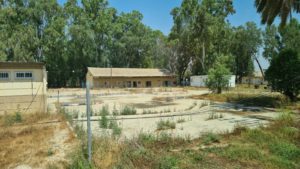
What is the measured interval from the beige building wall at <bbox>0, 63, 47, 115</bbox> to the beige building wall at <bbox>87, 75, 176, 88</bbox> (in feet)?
98.7

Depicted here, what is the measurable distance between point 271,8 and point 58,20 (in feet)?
141

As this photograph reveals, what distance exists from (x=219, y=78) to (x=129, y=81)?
24223mm

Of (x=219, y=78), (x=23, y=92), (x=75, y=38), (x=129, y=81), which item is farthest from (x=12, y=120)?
(x=75, y=38)

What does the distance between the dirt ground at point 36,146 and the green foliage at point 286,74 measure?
1524 cm

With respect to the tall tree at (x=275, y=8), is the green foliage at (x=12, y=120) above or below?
below

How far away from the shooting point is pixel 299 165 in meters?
6.32

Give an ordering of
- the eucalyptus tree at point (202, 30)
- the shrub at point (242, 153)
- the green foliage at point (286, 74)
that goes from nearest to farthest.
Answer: the shrub at point (242, 153), the green foliage at point (286, 74), the eucalyptus tree at point (202, 30)

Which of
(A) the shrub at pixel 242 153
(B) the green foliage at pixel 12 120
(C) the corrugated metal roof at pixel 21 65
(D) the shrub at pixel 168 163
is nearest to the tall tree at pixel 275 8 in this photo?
(A) the shrub at pixel 242 153

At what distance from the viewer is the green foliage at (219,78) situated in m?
28.2

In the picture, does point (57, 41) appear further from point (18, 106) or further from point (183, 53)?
point (18, 106)

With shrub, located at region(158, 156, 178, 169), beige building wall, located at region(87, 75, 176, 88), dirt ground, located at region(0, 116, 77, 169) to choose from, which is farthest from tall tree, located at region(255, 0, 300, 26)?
beige building wall, located at region(87, 75, 176, 88)

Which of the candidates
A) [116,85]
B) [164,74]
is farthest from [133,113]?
[164,74]

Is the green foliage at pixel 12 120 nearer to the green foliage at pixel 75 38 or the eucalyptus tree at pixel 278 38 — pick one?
the green foliage at pixel 75 38

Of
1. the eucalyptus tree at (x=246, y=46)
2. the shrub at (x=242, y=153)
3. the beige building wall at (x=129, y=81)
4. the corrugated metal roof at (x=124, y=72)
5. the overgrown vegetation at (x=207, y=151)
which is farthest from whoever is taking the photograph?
the eucalyptus tree at (x=246, y=46)
